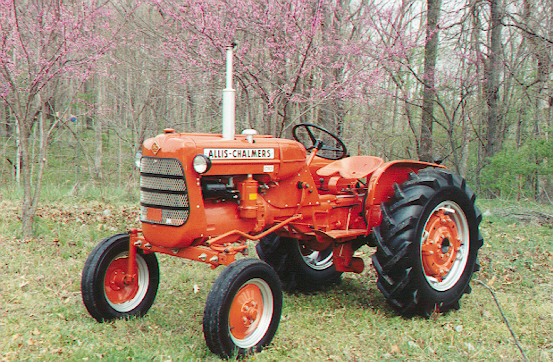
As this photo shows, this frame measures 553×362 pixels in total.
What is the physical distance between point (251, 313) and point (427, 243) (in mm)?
1667

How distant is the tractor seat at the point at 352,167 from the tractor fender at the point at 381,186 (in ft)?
0.40

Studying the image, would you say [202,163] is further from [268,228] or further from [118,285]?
[118,285]

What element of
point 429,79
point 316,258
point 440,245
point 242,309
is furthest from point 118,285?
point 429,79

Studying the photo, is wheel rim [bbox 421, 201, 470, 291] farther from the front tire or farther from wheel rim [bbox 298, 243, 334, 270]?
wheel rim [bbox 298, 243, 334, 270]

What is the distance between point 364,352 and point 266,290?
0.78m

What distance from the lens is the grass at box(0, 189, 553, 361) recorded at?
120 inches

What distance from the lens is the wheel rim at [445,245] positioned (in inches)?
152

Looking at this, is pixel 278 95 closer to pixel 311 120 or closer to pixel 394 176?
pixel 394 176

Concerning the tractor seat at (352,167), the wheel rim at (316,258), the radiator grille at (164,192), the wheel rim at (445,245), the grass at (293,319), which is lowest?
the grass at (293,319)

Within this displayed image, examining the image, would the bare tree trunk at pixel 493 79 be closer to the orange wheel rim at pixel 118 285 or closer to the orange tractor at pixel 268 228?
the orange tractor at pixel 268 228

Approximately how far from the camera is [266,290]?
313 centimetres

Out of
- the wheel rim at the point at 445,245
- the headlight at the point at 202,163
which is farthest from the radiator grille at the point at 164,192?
the wheel rim at the point at 445,245

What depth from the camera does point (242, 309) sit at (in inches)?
117

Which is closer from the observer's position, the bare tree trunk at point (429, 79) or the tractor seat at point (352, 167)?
the tractor seat at point (352, 167)
